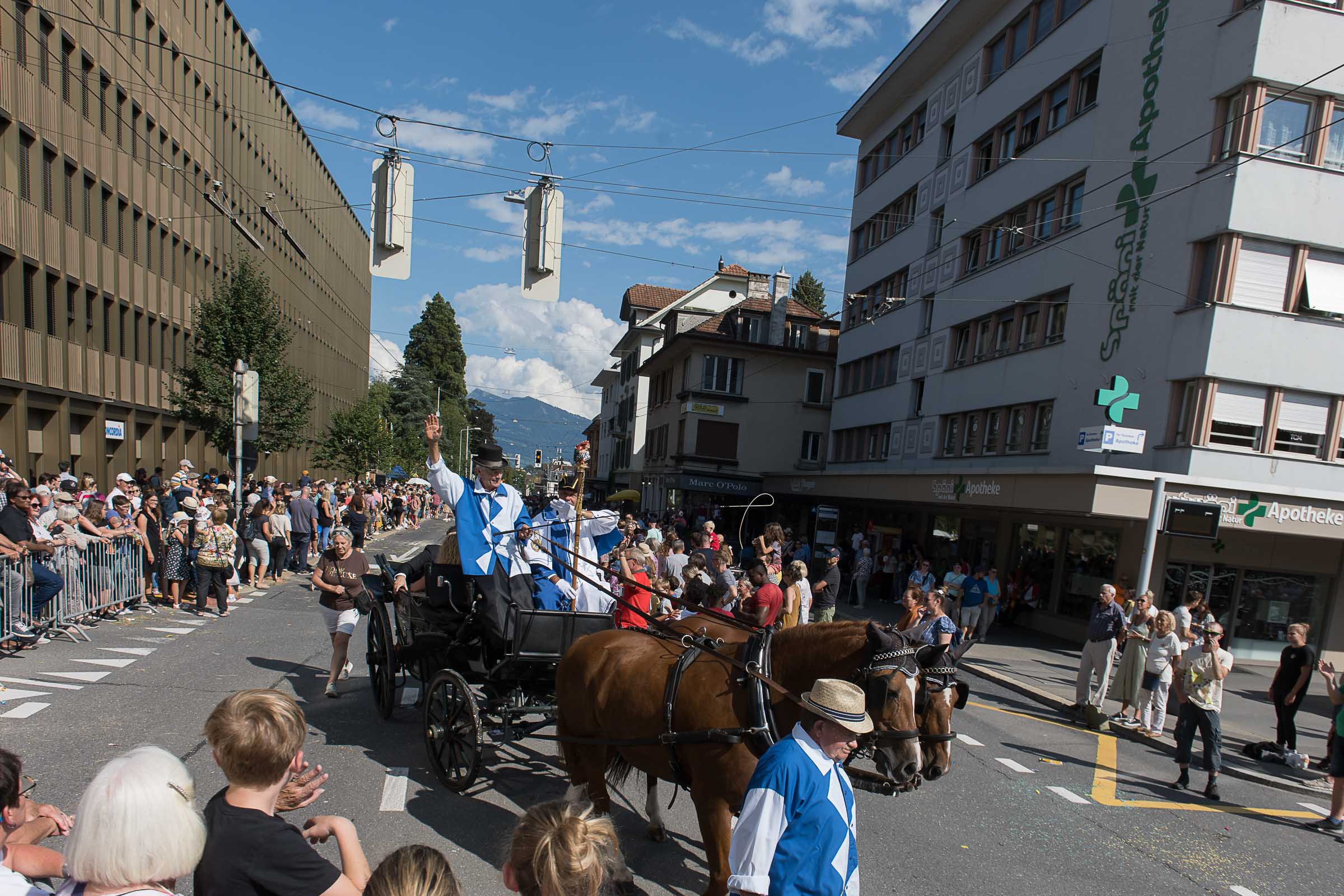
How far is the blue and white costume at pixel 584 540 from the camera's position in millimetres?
6562

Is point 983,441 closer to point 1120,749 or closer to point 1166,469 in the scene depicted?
point 1166,469

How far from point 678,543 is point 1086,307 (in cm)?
1103

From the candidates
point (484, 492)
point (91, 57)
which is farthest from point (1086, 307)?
point (91, 57)

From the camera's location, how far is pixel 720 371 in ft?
117

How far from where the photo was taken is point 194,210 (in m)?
28.1

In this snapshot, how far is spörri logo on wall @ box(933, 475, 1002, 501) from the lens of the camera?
16.9 m

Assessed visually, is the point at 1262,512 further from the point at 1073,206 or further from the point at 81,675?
the point at 81,675

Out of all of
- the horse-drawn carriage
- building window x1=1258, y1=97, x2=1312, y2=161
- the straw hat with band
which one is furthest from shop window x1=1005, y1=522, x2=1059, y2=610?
the straw hat with band

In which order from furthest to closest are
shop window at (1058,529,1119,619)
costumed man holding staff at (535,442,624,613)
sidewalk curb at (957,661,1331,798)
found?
1. shop window at (1058,529,1119,619)
2. sidewalk curb at (957,661,1331,798)
3. costumed man holding staff at (535,442,624,613)

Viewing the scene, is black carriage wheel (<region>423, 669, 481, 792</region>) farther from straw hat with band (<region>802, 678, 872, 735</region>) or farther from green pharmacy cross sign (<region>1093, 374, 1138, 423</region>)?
green pharmacy cross sign (<region>1093, 374, 1138, 423</region>)

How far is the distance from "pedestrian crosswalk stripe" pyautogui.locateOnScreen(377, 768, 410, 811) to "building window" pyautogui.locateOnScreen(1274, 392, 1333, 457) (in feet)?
53.2

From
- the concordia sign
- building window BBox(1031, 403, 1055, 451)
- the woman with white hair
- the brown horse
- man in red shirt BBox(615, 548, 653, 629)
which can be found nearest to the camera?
the woman with white hair

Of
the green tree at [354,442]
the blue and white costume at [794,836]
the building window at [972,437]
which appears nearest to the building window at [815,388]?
the building window at [972,437]

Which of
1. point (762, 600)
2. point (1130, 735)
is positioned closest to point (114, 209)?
point (762, 600)
